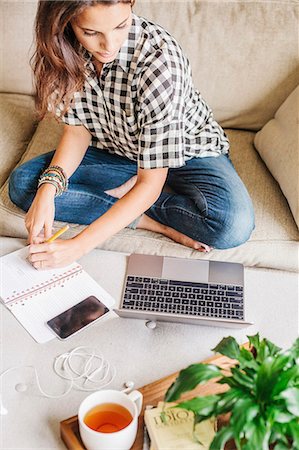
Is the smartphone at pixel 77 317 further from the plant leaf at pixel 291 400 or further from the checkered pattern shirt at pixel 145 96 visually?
the plant leaf at pixel 291 400

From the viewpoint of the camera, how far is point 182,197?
1637mm

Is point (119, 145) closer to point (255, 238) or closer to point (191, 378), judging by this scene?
point (255, 238)

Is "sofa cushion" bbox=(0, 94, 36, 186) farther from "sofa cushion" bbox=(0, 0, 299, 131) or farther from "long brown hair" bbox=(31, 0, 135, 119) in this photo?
"long brown hair" bbox=(31, 0, 135, 119)

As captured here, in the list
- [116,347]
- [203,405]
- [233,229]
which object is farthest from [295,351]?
[233,229]

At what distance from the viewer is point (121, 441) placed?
3.25 ft

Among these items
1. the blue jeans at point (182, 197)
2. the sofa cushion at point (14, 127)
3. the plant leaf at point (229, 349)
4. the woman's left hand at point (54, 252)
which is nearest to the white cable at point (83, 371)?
the woman's left hand at point (54, 252)

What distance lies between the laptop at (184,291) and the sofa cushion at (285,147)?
0.99ft

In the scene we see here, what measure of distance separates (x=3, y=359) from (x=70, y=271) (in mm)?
296

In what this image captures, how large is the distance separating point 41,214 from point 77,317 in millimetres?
300

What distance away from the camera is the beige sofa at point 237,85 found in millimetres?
1643

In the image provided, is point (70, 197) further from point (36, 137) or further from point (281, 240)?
point (281, 240)

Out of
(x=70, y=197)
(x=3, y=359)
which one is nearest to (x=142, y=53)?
(x=70, y=197)

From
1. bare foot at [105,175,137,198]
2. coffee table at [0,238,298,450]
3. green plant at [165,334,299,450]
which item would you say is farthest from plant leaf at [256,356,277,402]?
bare foot at [105,175,137,198]

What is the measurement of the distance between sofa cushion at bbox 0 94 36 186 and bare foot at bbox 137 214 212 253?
0.47 meters
